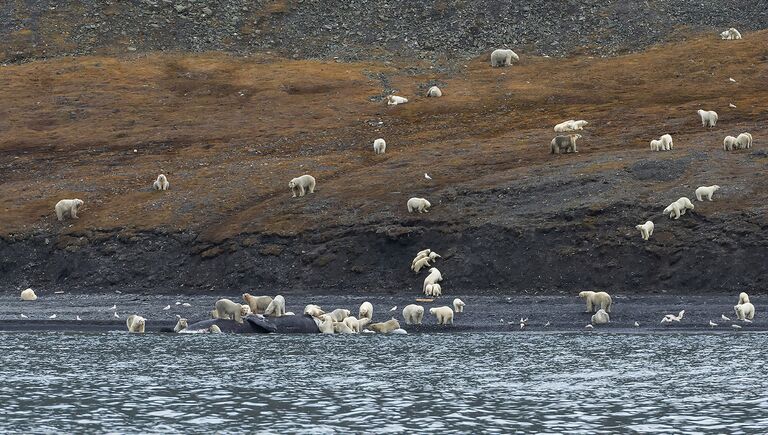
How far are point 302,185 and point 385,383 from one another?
28.9 m

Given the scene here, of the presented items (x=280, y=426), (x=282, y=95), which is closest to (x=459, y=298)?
(x=280, y=426)

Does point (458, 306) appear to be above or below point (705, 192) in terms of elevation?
below

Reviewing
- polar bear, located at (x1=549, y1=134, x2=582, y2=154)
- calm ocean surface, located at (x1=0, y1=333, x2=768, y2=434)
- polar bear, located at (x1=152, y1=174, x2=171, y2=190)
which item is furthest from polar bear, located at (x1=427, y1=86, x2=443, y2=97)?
calm ocean surface, located at (x1=0, y1=333, x2=768, y2=434)

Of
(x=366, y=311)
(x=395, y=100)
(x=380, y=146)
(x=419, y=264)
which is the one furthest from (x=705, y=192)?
(x=395, y=100)

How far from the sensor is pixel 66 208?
62.0 meters

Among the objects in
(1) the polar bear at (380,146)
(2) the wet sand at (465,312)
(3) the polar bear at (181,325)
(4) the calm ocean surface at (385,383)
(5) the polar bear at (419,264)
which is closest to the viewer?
(4) the calm ocean surface at (385,383)

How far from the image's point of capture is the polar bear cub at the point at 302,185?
61.2m

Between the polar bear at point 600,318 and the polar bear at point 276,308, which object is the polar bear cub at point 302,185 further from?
the polar bear at point 600,318

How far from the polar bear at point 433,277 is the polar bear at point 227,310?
826cm

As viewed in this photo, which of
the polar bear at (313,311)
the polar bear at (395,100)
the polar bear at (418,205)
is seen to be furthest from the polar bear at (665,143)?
the polar bear at (395,100)

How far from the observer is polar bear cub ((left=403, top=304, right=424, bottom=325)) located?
4353cm

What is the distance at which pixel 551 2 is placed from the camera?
3991 inches

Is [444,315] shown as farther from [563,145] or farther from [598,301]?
[563,145]

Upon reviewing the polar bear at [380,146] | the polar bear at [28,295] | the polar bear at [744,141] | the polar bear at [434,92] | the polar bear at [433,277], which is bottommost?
the polar bear at [28,295]
